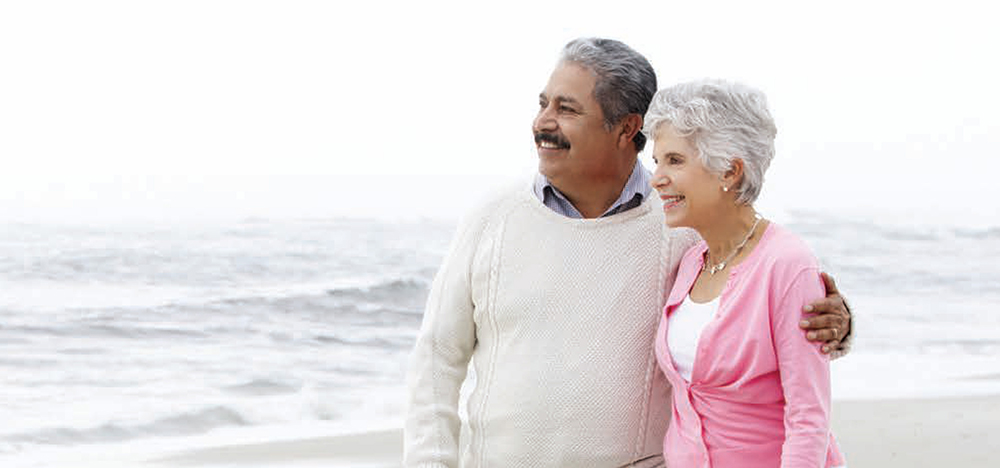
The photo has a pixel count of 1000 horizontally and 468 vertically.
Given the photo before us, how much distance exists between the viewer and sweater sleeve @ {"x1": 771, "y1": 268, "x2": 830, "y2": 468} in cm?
223

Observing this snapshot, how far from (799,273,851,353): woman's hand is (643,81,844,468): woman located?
16 millimetres

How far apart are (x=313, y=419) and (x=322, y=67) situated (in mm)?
15166

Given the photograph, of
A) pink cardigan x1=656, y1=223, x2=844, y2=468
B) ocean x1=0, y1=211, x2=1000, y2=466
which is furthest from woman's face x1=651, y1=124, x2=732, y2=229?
ocean x1=0, y1=211, x2=1000, y2=466

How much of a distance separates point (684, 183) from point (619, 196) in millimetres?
334

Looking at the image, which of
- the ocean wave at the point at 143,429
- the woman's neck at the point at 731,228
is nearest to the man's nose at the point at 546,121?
the woman's neck at the point at 731,228

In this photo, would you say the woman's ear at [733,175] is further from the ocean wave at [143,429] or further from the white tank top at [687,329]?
the ocean wave at [143,429]

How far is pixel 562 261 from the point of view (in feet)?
8.74

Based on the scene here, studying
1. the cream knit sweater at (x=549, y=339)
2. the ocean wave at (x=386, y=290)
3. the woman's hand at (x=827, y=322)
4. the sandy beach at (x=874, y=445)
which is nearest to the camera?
the woman's hand at (x=827, y=322)

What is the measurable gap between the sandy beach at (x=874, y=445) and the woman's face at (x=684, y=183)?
12.3 feet

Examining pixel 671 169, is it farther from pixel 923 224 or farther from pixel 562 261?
pixel 923 224

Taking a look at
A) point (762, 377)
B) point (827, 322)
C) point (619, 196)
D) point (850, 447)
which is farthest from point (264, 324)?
point (827, 322)

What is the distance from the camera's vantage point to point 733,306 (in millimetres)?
2303

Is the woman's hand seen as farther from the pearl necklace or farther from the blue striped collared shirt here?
the blue striped collared shirt

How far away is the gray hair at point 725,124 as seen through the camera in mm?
2324
